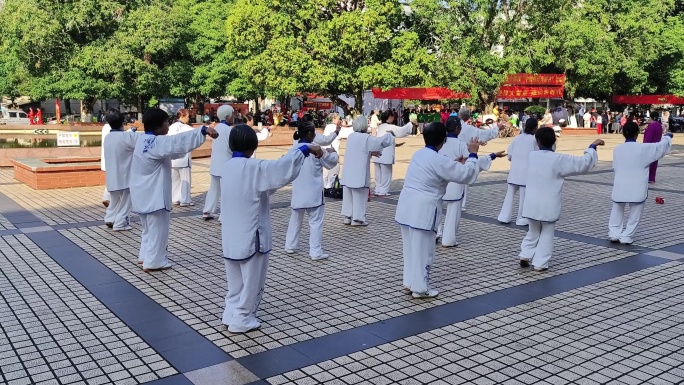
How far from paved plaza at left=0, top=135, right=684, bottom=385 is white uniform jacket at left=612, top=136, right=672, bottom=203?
0.70 m

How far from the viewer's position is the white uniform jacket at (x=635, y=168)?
330 inches

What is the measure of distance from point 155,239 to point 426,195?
307 cm

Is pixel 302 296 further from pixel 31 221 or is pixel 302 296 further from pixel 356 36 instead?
pixel 356 36

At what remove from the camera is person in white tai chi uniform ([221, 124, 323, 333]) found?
16.4 ft

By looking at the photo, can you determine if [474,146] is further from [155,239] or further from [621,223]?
[621,223]

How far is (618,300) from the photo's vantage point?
20.1 feet

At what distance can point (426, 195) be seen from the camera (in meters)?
5.94

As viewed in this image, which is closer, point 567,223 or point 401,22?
point 567,223

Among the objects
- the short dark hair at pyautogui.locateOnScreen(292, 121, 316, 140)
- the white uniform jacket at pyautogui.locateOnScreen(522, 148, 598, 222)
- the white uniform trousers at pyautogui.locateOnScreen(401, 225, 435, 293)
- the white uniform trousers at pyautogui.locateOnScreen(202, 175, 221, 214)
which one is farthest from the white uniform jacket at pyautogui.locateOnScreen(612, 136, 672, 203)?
the white uniform trousers at pyautogui.locateOnScreen(202, 175, 221, 214)

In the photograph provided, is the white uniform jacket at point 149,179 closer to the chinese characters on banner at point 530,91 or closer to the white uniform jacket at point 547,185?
the white uniform jacket at point 547,185

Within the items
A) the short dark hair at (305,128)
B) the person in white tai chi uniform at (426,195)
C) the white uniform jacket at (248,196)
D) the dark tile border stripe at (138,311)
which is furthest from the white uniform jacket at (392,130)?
the white uniform jacket at (248,196)

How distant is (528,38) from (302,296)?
1090 inches

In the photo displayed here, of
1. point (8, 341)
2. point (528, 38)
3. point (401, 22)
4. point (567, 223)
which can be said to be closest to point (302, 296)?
point (8, 341)

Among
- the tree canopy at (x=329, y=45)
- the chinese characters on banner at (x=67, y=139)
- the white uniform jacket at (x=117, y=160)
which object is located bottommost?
the chinese characters on banner at (x=67, y=139)
